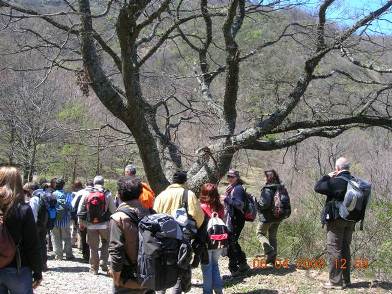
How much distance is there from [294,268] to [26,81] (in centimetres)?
1999

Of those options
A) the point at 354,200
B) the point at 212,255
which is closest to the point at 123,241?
the point at 212,255

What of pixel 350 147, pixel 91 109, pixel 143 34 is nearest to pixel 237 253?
pixel 143 34

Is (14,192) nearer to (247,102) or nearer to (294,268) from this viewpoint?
(294,268)

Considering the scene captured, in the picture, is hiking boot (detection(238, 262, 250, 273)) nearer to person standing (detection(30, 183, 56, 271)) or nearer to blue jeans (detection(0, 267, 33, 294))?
person standing (detection(30, 183, 56, 271))

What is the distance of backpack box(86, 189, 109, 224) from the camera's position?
8512 millimetres

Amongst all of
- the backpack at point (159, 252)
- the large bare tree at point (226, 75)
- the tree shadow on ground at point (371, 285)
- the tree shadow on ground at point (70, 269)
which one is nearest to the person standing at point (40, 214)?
the tree shadow on ground at point (70, 269)

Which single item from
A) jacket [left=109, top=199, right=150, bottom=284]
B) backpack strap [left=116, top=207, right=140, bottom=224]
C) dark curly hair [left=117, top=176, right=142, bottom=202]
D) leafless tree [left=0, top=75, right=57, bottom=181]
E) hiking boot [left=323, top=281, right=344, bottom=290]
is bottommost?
hiking boot [left=323, top=281, right=344, bottom=290]

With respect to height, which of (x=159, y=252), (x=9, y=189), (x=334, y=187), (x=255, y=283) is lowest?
(x=255, y=283)

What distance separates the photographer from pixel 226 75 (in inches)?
308

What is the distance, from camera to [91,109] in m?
25.0

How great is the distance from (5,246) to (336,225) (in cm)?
438

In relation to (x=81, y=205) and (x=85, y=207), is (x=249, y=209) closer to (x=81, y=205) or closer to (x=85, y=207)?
(x=85, y=207)

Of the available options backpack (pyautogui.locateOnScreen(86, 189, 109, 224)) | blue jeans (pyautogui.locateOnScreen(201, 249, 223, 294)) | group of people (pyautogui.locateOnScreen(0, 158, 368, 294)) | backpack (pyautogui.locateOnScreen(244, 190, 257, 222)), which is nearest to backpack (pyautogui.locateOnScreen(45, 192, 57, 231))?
group of people (pyautogui.locateOnScreen(0, 158, 368, 294))

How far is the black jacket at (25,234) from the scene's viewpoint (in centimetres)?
369
